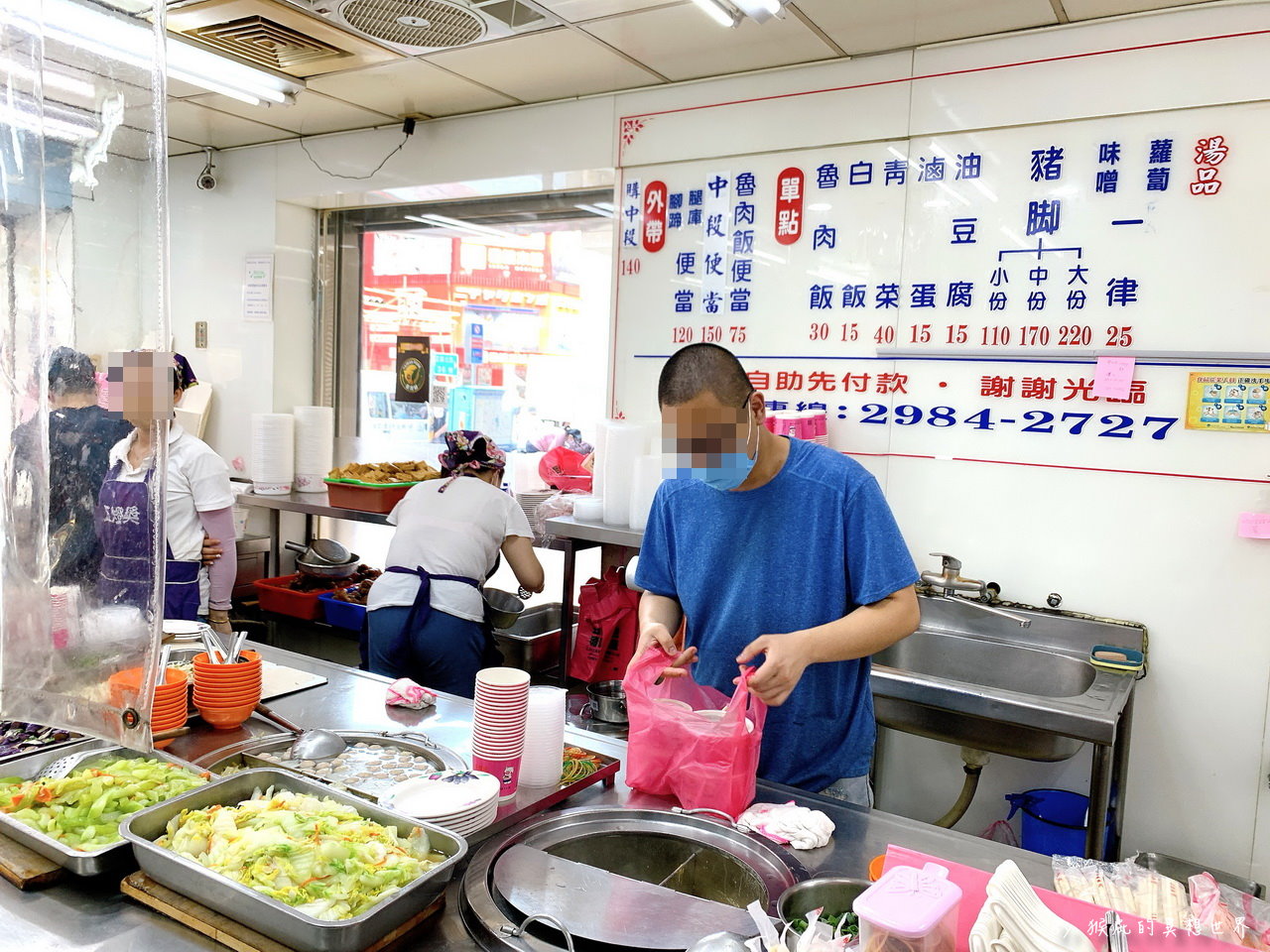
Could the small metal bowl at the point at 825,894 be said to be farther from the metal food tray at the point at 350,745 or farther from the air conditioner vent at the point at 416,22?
the air conditioner vent at the point at 416,22

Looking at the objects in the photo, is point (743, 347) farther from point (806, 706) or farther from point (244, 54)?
point (244, 54)

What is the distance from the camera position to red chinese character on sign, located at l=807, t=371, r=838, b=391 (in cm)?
346

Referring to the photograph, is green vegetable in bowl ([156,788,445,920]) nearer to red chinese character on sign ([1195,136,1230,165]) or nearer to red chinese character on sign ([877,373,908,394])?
red chinese character on sign ([877,373,908,394])

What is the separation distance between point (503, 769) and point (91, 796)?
66 centimetres

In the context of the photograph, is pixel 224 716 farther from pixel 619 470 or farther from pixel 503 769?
pixel 619 470

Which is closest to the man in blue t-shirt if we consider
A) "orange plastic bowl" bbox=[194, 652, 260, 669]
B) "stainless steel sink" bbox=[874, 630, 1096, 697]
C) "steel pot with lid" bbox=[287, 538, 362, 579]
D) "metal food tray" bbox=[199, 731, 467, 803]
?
"metal food tray" bbox=[199, 731, 467, 803]

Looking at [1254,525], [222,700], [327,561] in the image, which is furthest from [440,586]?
[1254,525]

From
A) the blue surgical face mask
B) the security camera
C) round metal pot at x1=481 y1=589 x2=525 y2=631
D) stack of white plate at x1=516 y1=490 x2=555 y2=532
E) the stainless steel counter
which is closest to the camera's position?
the stainless steel counter

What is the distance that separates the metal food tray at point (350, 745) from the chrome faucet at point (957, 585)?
6.19 ft

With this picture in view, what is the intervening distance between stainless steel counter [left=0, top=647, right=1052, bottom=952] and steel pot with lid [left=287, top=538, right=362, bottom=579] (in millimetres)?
2473

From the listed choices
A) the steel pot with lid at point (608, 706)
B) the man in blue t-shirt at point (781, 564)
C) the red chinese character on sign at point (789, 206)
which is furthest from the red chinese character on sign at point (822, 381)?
the man in blue t-shirt at point (781, 564)

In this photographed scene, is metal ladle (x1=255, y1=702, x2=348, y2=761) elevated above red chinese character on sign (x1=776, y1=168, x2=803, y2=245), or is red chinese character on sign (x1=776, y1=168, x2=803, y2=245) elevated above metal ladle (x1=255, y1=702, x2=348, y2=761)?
red chinese character on sign (x1=776, y1=168, x2=803, y2=245)

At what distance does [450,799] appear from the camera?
1.50 metres

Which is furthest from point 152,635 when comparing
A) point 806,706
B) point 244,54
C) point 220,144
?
point 220,144
